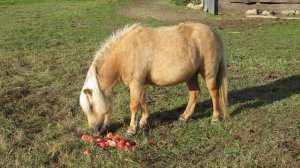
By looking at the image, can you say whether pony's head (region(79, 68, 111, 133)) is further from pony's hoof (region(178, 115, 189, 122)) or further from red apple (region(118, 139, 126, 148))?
pony's hoof (region(178, 115, 189, 122))

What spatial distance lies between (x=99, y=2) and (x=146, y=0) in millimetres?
2405

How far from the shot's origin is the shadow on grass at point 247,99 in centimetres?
698

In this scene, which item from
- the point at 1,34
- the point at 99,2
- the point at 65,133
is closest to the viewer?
the point at 65,133

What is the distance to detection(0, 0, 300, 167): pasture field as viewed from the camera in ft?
18.0

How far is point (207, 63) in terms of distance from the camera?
262 inches

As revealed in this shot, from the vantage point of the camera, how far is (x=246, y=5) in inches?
683

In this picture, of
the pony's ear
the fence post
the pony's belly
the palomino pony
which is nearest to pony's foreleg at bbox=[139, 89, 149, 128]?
the palomino pony

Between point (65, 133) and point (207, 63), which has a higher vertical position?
point (207, 63)

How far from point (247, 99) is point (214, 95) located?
1244mm

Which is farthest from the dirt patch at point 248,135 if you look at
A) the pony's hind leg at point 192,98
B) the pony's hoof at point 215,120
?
the pony's hind leg at point 192,98

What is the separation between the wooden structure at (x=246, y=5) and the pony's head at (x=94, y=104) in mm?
11944

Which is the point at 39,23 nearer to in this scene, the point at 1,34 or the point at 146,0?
the point at 1,34

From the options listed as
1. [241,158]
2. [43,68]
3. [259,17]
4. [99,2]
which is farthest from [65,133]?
[99,2]

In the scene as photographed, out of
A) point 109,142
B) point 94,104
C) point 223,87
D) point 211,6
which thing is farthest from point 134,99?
point 211,6
